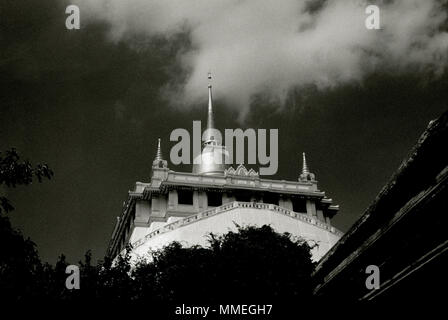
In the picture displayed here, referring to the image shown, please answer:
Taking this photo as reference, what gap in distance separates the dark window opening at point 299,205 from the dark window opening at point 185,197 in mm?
10763

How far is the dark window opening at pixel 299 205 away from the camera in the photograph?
56281mm

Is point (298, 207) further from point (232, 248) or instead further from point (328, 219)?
point (232, 248)

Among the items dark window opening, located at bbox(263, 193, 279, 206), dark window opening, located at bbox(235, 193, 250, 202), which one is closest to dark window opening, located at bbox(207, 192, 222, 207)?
dark window opening, located at bbox(235, 193, 250, 202)

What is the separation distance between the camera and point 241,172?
58594 mm

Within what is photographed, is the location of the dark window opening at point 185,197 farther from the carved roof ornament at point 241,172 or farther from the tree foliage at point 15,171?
the tree foliage at point 15,171

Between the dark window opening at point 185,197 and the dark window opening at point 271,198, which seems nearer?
the dark window opening at point 185,197

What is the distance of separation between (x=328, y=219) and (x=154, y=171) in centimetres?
1923

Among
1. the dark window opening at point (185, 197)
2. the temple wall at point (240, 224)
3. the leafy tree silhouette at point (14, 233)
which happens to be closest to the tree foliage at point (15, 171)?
the leafy tree silhouette at point (14, 233)

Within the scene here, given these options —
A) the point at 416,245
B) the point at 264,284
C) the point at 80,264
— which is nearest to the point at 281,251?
the point at 264,284

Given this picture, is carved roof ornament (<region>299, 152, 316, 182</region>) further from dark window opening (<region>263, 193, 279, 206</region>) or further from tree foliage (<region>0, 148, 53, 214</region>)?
tree foliage (<region>0, 148, 53, 214</region>)

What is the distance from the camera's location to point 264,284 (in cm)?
2220

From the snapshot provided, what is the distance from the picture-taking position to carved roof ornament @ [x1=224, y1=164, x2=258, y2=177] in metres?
56.2

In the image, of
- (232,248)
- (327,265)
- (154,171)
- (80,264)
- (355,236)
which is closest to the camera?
(355,236)

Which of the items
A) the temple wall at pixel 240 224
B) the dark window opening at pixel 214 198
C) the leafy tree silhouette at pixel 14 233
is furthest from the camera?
the dark window opening at pixel 214 198
